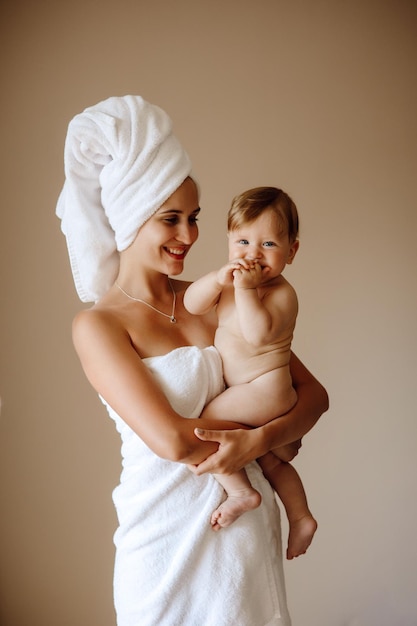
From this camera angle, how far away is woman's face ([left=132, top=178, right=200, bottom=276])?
1.70m

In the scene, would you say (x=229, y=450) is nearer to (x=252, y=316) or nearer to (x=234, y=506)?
(x=234, y=506)

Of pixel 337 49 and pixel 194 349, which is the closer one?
pixel 194 349

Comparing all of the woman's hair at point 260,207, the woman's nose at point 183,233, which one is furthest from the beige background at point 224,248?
the woman's hair at point 260,207

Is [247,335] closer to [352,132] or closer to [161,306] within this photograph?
[161,306]

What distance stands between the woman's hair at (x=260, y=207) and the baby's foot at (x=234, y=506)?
58 cm

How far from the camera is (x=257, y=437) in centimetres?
157

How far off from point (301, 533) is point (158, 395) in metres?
0.53

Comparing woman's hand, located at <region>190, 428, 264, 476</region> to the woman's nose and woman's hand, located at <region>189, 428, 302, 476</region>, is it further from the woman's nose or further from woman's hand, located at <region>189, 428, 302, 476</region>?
the woman's nose

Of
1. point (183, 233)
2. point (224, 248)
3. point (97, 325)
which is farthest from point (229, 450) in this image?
point (224, 248)

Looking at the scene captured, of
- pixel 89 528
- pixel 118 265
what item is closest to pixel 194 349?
pixel 118 265

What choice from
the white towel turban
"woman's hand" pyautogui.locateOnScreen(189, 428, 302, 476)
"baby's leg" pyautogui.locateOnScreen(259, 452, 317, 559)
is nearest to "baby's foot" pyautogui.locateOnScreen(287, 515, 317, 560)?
"baby's leg" pyautogui.locateOnScreen(259, 452, 317, 559)

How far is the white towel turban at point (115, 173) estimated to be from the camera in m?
1.68

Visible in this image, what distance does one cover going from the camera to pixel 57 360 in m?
2.88

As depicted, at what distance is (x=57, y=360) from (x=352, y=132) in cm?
155
